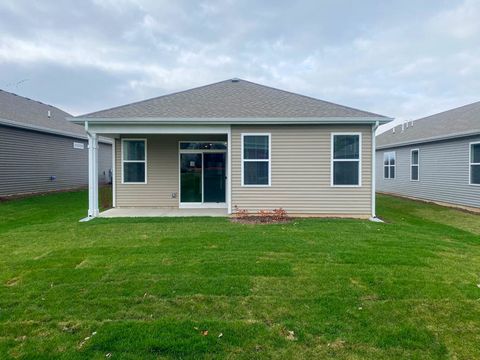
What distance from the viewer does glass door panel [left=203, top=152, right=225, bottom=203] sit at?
36.2 ft

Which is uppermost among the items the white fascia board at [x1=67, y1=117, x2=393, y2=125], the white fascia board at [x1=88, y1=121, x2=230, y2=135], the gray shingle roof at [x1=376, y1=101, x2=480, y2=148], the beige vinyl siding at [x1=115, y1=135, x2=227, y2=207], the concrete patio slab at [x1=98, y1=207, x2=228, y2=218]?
the gray shingle roof at [x1=376, y1=101, x2=480, y2=148]

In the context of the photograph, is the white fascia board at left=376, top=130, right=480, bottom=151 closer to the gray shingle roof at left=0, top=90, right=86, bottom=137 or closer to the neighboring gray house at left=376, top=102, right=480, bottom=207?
the neighboring gray house at left=376, top=102, right=480, bottom=207

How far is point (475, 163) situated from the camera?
11.6 meters

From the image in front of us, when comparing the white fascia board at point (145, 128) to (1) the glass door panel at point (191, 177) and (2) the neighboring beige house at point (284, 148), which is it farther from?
(1) the glass door panel at point (191, 177)

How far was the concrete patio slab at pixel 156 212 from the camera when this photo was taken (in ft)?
31.1

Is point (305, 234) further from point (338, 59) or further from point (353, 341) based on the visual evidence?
point (338, 59)

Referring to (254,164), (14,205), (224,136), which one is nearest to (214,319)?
(254,164)

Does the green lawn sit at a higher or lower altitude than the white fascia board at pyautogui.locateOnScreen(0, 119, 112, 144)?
lower

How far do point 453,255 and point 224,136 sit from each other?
740cm

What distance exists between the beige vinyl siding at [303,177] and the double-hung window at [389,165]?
10.9m

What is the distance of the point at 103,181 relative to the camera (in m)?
21.8

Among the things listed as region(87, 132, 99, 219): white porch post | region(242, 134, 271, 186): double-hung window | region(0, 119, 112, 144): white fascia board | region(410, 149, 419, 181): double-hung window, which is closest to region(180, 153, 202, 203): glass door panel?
region(242, 134, 271, 186): double-hung window

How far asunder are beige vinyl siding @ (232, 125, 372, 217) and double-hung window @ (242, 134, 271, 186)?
138 mm

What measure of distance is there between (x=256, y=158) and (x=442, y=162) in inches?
366
